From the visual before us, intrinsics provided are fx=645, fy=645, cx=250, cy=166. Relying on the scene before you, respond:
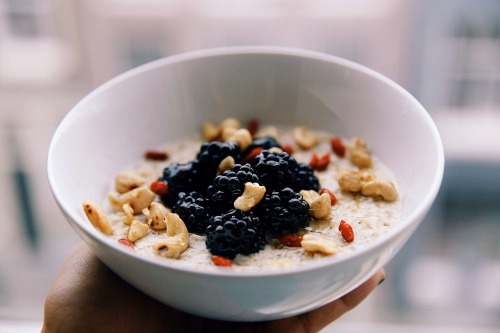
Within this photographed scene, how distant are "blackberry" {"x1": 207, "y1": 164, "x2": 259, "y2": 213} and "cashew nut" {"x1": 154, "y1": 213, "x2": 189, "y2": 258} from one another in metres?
0.04

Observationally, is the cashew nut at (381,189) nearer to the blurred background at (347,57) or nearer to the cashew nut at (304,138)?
the cashew nut at (304,138)

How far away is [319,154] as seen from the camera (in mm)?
821

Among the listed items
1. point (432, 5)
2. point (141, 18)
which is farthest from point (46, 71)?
point (432, 5)

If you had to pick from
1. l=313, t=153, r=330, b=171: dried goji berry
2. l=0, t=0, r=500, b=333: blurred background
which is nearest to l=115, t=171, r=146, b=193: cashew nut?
l=313, t=153, r=330, b=171: dried goji berry

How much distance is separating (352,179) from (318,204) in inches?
2.8

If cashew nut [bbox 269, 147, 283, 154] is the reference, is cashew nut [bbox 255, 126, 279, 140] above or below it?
below

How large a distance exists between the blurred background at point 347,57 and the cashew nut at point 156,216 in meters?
1.04

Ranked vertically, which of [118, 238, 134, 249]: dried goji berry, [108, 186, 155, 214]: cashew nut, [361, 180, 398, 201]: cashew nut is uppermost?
[361, 180, 398, 201]: cashew nut

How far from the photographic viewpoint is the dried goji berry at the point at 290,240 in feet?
2.15

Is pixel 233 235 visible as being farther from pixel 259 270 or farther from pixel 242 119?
pixel 242 119

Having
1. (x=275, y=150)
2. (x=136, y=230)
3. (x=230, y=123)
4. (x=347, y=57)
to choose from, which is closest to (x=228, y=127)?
(x=230, y=123)

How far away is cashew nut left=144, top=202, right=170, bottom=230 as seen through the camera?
0.70 metres

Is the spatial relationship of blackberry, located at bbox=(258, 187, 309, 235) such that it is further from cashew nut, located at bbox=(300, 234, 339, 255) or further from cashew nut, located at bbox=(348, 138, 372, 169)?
cashew nut, located at bbox=(348, 138, 372, 169)

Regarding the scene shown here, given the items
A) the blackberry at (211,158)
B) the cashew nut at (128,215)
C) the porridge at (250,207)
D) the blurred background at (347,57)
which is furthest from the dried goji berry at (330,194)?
the blurred background at (347,57)
